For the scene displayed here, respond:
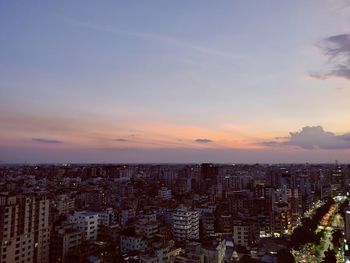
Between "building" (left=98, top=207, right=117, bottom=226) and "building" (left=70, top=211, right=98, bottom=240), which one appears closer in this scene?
"building" (left=70, top=211, right=98, bottom=240)

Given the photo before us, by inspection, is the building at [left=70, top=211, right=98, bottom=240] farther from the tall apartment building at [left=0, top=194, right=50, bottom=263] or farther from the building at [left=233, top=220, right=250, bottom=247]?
the building at [left=233, top=220, right=250, bottom=247]

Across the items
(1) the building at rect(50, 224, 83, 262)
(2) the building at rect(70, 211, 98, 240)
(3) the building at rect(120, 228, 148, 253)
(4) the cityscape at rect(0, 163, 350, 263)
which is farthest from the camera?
(2) the building at rect(70, 211, 98, 240)

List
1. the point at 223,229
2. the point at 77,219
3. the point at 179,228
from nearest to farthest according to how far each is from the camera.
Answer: the point at 77,219
the point at 179,228
the point at 223,229

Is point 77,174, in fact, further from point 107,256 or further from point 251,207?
point 107,256

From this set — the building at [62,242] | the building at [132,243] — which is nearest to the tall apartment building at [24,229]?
the building at [62,242]

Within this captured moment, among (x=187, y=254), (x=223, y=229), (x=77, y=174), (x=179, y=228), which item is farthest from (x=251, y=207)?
(x=77, y=174)

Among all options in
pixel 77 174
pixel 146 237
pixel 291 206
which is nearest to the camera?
pixel 146 237

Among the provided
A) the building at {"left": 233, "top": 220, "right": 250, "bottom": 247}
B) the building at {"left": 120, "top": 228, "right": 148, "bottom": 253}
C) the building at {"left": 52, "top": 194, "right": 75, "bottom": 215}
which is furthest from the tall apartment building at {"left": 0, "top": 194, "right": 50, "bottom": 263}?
the building at {"left": 233, "top": 220, "right": 250, "bottom": 247}
